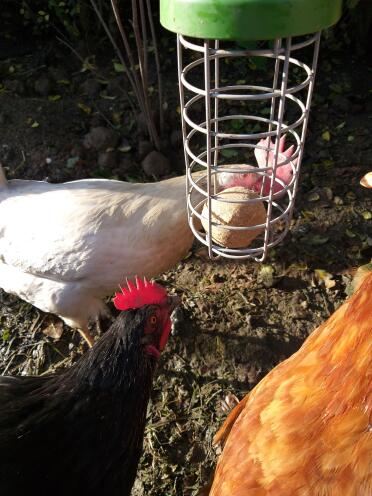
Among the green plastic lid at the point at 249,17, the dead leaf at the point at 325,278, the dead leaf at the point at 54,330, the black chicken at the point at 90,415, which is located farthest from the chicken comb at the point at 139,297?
the dead leaf at the point at 325,278

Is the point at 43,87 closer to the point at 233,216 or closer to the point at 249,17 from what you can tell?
the point at 233,216

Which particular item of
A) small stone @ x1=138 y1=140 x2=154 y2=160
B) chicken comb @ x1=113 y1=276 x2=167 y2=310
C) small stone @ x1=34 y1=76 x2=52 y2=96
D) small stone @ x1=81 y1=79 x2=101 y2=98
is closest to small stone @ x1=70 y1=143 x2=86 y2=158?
small stone @ x1=138 y1=140 x2=154 y2=160

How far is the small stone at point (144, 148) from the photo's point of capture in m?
3.15

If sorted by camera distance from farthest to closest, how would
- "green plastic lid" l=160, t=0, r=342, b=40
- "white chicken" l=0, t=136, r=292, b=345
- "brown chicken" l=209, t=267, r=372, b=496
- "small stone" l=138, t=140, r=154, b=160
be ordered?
1. "small stone" l=138, t=140, r=154, b=160
2. "white chicken" l=0, t=136, r=292, b=345
3. "brown chicken" l=209, t=267, r=372, b=496
4. "green plastic lid" l=160, t=0, r=342, b=40

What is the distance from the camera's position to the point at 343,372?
1257 mm

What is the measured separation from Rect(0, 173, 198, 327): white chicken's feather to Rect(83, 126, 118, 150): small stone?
1.11 metres

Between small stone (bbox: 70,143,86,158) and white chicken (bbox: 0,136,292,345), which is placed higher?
white chicken (bbox: 0,136,292,345)

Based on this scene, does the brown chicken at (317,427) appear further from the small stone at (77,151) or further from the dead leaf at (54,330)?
the small stone at (77,151)

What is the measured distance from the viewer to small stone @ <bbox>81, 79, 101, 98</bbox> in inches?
143

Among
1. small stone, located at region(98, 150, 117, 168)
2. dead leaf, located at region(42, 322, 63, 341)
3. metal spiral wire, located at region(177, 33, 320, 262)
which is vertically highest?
metal spiral wire, located at region(177, 33, 320, 262)

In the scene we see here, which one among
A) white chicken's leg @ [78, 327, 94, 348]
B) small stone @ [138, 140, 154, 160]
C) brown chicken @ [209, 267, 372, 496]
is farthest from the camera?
small stone @ [138, 140, 154, 160]

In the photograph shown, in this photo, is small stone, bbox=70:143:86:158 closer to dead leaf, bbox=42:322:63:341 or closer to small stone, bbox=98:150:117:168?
small stone, bbox=98:150:117:168

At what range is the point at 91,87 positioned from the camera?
364cm

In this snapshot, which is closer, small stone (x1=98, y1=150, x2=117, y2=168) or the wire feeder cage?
the wire feeder cage
